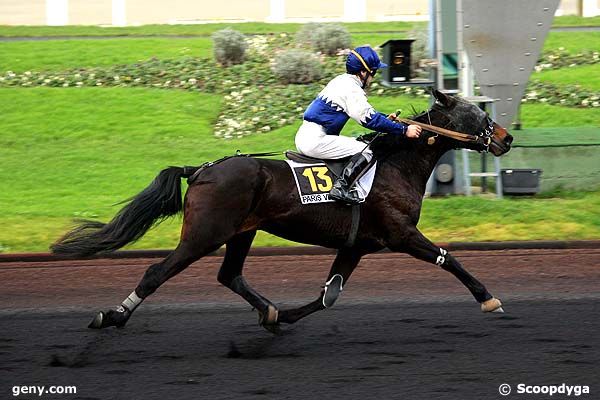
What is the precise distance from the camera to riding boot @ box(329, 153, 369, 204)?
27.0 feet

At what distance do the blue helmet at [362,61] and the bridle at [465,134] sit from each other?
20.8 inches

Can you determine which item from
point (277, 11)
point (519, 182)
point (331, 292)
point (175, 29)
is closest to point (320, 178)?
point (331, 292)

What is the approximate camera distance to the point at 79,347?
7.79 meters

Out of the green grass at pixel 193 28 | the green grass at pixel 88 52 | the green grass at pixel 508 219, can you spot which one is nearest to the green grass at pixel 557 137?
the green grass at pixel 508 219

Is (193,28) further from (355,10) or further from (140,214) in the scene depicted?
(140,214)

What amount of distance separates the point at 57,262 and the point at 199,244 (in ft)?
16.0

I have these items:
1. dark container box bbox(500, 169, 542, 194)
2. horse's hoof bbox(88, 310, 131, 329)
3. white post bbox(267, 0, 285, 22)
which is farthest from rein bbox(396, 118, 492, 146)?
white post bbox(267, 0, 285, 22)

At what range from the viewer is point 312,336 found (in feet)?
27.1

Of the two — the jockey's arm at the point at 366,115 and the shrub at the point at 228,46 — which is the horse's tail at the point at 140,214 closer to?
the jockey's arm at the point at 366,115

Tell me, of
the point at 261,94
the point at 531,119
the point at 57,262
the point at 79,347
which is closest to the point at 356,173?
the point at 79,347

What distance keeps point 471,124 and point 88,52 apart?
1761cm

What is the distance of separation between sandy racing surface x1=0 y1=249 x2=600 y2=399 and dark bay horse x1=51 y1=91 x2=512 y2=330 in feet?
1.31

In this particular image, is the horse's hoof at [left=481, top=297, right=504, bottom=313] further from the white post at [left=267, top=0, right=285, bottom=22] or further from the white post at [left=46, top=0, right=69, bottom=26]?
the white post at [left=46, top=0, right=69, bottom=26]

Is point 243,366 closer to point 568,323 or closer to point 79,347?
point 79,347
